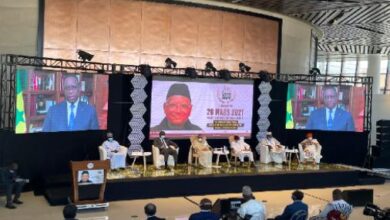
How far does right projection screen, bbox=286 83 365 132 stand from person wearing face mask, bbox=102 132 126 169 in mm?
5596

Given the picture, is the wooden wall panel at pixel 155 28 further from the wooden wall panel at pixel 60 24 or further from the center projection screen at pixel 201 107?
the wooden wall panel at pixel 60 24

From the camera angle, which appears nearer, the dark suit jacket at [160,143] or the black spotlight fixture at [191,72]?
the dark suit jacket at [160,143]

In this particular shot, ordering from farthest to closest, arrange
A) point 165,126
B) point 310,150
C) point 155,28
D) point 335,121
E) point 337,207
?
point 335,121, point 155,28, point 310,150, point 165,126, point 337,207

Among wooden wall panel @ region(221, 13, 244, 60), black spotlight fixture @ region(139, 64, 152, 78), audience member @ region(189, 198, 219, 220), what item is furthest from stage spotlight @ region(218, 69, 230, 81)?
audience member @ region(189, 198, 219, 220)

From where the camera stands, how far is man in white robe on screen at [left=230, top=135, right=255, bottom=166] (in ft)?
43.4

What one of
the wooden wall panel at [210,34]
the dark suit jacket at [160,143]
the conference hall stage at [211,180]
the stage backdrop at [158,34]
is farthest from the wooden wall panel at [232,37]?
the dark suit jacket at [160,143]

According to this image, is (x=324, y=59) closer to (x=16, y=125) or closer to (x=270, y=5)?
(x=270, y=5)

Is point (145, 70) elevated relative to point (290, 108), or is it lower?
elevated

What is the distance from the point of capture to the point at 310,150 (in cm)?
1389

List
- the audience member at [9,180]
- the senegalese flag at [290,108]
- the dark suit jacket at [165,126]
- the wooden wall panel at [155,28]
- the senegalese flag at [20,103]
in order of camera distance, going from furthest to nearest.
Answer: the senegalese flag at [290,108], the wooden wall panel at [155,28], the dark suit jacket at [165,126], the senegalese flag at [20,103], the audience member at [9,180]

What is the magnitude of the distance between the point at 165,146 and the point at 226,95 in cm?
278

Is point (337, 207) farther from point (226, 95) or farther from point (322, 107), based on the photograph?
point (322, 107)

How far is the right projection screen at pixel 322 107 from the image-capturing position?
49.5 feet

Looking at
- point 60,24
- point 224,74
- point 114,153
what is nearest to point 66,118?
point 114,153
